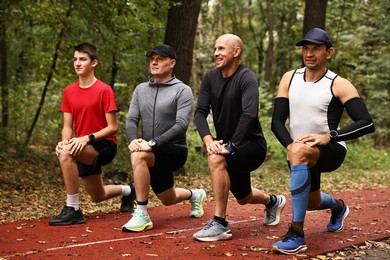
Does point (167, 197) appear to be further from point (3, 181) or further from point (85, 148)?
point (3, 181)

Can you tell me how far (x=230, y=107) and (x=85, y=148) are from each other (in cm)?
188

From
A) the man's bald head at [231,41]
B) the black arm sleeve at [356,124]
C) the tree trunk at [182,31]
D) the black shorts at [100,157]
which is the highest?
the tree trunk at [182,31]

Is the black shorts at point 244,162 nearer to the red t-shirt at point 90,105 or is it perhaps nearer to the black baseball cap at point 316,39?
the black baseball cap at point 316,39

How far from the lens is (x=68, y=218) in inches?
268

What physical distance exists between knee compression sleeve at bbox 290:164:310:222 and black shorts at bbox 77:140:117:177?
255cm

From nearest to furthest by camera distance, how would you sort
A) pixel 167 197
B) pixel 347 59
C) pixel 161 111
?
pixel 161 111, pixel 167 197, pixel 347 59

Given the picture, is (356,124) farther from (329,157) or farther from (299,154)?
(299,154)

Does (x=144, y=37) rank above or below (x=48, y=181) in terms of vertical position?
above

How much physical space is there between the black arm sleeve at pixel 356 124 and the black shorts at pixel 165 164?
1905 millimetres

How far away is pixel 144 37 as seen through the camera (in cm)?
1509

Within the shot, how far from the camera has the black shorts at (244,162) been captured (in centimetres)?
593

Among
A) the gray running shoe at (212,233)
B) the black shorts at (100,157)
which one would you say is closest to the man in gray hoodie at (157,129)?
the black shorts at (100,157)

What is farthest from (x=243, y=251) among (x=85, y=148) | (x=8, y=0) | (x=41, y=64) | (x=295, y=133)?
(x=41, y=64)

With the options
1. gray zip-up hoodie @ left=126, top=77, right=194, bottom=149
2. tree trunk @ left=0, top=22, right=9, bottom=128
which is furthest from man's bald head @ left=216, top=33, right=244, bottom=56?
tree trunk @ left=0, top=22, right=9, bottom=128
